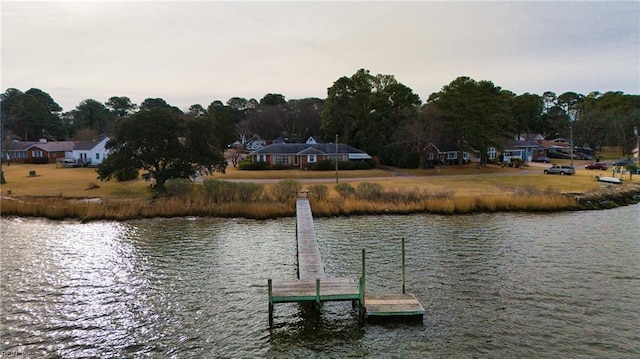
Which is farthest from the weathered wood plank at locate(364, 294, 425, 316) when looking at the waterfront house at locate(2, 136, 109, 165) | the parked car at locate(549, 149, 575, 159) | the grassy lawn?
the parked car at locate(549, 149, 575, 159)

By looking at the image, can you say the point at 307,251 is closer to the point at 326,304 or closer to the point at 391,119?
the point at 326,304

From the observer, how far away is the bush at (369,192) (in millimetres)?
36781

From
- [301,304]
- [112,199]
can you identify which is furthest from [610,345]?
[112,199]

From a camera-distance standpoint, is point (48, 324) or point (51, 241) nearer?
point (48, 324)

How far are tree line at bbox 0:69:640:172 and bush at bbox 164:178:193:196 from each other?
453cm

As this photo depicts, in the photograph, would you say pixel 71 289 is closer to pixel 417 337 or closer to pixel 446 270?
pixel 417 337

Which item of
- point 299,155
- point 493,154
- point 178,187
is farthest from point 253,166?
point 493,154

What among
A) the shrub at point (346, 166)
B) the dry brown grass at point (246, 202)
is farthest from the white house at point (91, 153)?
the shrub at point (346, 166)

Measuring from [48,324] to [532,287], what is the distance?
18258mm

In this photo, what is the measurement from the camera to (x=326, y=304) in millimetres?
16031

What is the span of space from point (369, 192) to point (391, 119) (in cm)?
3702

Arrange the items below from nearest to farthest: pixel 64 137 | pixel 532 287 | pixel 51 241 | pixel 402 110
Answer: pixel 532 287, pixel 51 241, pixel 402 110, pixel 64 137

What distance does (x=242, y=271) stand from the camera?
20000mm

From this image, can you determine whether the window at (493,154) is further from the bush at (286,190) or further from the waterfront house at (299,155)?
the bush at (286,190)
